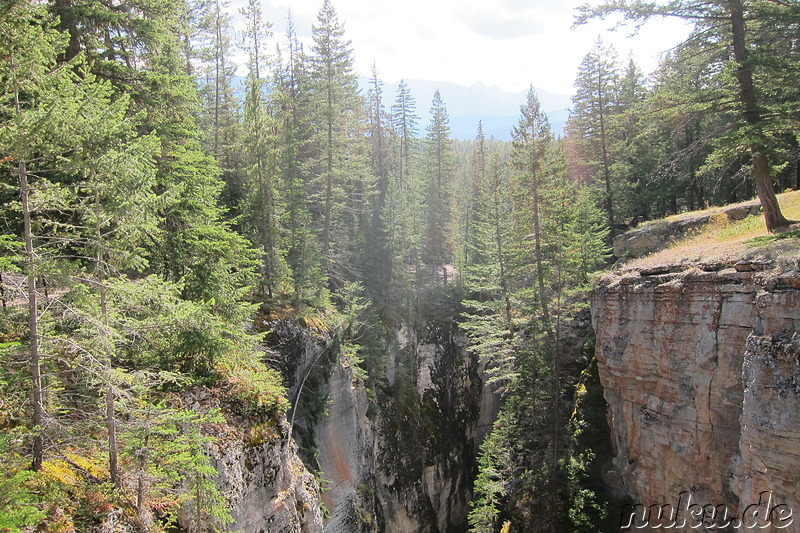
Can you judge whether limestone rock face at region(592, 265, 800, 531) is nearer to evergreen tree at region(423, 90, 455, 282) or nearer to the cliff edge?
the cliff edge

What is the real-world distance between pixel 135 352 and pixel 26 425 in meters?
2.31

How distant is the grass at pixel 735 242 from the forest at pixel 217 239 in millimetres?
1205

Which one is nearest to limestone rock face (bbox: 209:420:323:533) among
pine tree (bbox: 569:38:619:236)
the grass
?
the grass

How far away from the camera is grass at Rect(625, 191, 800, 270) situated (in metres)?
11.7

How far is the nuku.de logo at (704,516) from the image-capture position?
1010 centimetres

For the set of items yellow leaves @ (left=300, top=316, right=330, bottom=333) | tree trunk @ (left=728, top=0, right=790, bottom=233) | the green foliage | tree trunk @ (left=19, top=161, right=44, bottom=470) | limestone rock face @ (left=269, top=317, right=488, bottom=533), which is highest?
tree trunk @ (left=728, top=0, right=790, bottom=233)

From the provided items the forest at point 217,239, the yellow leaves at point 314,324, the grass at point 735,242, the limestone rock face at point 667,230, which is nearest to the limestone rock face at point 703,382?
the grass at point 735,242

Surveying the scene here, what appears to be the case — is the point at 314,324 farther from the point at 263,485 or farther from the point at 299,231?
the point at 263,485

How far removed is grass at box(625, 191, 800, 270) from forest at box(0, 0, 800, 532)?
1205mm

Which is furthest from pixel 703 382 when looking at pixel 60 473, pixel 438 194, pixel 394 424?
pixel 438 194

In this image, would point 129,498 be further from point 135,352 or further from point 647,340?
point 647,340

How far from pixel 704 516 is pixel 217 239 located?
16753 mm

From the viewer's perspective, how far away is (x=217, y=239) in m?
12.7

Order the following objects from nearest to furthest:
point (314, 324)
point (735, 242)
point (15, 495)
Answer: point (15, 495)
point (735, 242)
point (314, 324)
